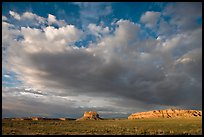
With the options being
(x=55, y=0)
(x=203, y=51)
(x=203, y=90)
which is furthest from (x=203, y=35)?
(x=55, y=0)

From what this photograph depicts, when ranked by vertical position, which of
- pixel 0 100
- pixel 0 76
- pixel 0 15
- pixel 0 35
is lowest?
pixel 0 100

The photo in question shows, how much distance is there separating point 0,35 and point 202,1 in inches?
379

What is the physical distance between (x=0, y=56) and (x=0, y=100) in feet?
7.05

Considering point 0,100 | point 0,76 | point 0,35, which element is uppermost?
point 0,35

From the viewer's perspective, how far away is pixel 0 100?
474 inches

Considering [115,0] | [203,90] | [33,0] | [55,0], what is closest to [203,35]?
[203,90]

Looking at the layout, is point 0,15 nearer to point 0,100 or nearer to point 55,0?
point 55,0

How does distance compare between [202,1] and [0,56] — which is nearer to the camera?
[202,1]

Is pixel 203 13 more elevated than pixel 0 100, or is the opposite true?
pixel 203 13

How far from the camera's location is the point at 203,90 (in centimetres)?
1155

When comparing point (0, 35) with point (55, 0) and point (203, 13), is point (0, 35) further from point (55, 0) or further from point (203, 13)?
point (203, 13)

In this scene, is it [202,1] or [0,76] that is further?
[0,76]

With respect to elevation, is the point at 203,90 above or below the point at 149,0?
below

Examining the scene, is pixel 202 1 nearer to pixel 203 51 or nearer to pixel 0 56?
pixel 203 51
